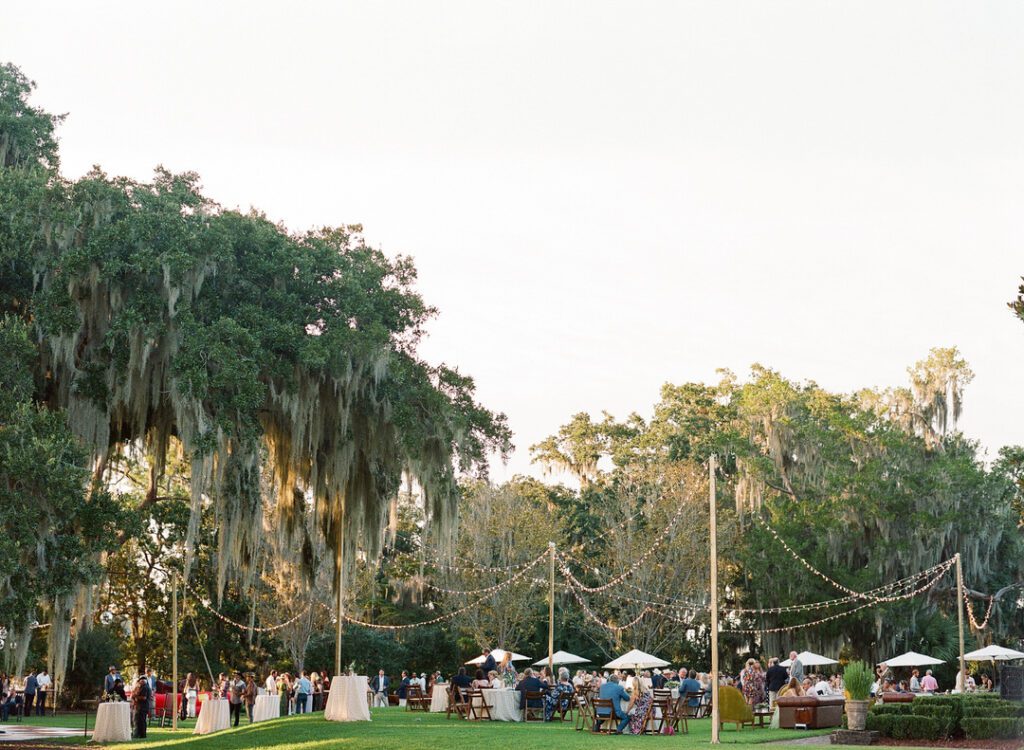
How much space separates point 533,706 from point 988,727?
876 centimetres

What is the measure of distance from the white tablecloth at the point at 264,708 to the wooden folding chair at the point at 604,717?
9487 millimetres

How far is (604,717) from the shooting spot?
19.6 metres

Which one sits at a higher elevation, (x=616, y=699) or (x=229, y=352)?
(x=229, y=352)

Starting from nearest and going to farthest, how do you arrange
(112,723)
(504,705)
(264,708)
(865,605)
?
1. (112,723)
2. (504,705)
3. (264,708)
4. (865,605)

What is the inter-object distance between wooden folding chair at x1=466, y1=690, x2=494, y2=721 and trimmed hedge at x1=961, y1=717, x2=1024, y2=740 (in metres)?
9.07

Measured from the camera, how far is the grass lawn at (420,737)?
16.5 metres

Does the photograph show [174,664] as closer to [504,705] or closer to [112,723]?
[112,723]

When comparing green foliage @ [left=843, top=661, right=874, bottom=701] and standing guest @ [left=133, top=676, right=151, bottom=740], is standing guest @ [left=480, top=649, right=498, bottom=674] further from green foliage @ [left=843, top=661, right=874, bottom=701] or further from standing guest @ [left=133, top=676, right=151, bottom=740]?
green foliage @ [left=843, top=661, right=874, bottom=701]

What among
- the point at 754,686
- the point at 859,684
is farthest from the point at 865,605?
the point at 859,684

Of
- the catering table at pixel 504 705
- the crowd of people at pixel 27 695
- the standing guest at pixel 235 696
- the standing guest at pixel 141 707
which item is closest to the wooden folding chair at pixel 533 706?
the catering table at pixel 504 705

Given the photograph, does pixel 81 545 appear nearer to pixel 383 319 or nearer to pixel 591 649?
pixel 383 319

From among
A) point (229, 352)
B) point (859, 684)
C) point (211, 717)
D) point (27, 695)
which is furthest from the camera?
point (27, 695)

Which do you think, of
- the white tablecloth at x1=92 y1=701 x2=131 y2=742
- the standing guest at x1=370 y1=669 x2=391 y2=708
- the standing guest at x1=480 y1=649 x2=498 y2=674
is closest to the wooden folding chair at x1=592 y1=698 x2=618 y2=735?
the white tablecloth at x1=92 y1=701 x2=131 y2=742

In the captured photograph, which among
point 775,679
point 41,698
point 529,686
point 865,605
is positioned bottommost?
point 41,698
